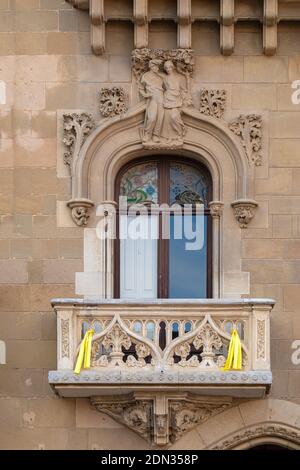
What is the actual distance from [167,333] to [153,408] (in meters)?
1.04

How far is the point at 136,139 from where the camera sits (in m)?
22.2

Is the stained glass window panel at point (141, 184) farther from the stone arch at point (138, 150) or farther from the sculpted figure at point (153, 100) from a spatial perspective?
the sculpted figure at point (153, 100)

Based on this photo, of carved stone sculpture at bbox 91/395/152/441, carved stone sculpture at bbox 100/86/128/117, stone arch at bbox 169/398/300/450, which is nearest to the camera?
carved stone sculpture at bbox 91/395/152/441

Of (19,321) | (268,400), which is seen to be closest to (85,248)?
(19,321)

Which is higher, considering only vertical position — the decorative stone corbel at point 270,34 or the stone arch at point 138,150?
the decorative stone corbel at point 270,34

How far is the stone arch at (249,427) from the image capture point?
69.9 feet

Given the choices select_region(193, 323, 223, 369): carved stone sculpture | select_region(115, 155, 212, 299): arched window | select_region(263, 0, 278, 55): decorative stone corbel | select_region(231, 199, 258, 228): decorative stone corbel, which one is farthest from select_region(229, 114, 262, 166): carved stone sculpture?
select_region(193, 323, 223, 369): carved stone sculpture

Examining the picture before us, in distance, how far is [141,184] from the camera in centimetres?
2258

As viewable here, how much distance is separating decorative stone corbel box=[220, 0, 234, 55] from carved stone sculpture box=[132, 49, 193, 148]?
54cm

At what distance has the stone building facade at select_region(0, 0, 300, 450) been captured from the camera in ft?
68.5

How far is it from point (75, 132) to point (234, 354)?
13.4ft

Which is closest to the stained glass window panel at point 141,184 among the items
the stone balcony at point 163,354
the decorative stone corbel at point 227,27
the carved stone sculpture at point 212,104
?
the carved stone sculpture at point 212,104

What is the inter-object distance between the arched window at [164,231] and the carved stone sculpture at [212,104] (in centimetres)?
80

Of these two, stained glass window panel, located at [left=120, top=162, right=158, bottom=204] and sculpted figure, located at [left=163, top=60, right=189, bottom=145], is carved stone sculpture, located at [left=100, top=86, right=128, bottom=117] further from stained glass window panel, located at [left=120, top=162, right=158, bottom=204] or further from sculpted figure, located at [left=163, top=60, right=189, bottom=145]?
stained glass window panel, located at [left=120, top=162, right=158, bottom=204]
